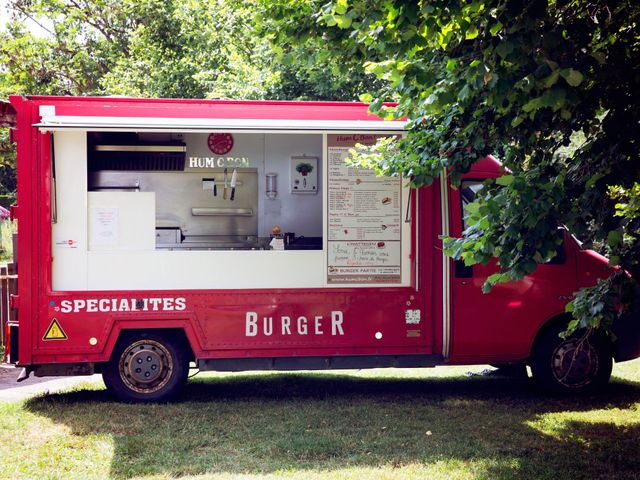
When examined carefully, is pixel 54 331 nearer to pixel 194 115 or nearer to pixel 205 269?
pixel 205 269

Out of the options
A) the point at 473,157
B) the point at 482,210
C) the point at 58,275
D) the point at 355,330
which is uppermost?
the point at 473,157

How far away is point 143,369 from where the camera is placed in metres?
7.39

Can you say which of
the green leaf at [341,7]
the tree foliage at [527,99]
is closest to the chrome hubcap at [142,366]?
the tree foliage at [527,99]

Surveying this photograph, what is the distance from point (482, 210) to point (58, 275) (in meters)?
4.21

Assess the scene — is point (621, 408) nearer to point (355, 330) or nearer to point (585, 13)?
point (355, 330)

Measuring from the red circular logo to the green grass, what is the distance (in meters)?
2.56

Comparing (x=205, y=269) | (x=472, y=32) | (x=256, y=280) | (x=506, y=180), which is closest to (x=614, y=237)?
(x=506, y=180)

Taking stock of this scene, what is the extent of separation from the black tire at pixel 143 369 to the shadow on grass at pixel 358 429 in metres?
0.18

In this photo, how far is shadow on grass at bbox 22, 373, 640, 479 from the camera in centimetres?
564

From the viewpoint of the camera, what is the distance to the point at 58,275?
7215 millimetres

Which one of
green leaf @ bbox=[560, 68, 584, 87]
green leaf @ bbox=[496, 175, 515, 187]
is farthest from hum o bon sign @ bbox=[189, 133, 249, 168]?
green leaf @ bbox=[560, 68, 584, 87]

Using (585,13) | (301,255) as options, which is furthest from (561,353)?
(585,13)

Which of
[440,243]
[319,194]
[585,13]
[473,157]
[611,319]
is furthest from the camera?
[319,194]

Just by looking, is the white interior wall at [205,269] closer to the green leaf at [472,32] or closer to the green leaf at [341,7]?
the green leaf at [472,32]
